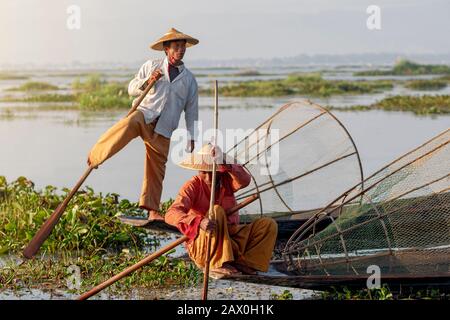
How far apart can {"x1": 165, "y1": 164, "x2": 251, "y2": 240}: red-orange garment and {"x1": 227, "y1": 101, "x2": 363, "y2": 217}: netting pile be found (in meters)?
1.62

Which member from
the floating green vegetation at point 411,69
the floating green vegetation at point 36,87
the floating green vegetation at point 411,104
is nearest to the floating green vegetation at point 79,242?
the floating green vegetation at point 411,104

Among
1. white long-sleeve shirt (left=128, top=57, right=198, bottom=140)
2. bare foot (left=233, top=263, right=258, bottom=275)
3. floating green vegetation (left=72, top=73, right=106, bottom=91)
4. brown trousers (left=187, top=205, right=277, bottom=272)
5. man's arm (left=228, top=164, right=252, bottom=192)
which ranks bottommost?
floating green vegetation (left=72, top=73, right=106, bottom=91)

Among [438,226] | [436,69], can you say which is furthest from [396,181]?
[436,69]

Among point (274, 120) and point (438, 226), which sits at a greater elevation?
point (274, 120)

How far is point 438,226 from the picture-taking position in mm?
6266

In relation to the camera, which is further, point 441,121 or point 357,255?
point 441,121

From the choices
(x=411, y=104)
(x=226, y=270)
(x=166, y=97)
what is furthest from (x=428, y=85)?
(x=226, y=270)

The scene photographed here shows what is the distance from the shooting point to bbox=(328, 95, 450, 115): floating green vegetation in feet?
53.9

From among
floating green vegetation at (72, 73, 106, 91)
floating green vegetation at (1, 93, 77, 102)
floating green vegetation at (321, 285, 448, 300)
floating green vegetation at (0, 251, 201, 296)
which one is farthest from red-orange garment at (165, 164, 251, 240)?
floating green vegetation at (72, 73, 106, 91)

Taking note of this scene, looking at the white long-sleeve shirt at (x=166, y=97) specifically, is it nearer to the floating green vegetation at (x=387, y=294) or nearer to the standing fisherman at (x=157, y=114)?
the standing fisherman at (x=157, y=114)

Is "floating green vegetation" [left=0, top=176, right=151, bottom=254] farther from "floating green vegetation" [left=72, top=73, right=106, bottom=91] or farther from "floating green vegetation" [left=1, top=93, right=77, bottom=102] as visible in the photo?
"floating green vegetation" [left=72, top=73, right=106, bottom=91]
